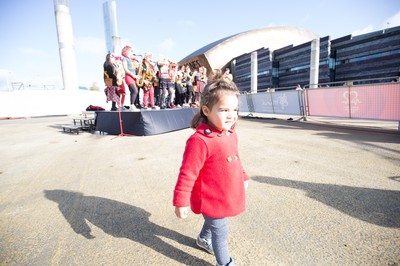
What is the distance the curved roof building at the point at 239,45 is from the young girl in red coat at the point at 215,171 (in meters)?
39.7

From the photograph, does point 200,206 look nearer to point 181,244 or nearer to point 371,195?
point 181,244

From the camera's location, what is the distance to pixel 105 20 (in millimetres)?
69125

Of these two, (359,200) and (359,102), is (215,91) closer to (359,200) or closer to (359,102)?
(359,200)

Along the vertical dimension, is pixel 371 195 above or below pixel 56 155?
below

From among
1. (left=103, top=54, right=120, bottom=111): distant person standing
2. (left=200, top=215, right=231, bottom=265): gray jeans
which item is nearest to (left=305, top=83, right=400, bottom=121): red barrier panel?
(left=200, top=215, right=231, bottom=265): gray jeans

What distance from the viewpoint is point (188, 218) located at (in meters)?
2.05

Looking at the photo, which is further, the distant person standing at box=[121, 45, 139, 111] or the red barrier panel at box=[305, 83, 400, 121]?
the distant person standing at box=[121, 45, 139, 111]

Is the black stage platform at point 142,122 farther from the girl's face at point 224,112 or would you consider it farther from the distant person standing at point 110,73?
the girl's face at point 224,112

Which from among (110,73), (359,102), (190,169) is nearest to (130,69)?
(110,73)

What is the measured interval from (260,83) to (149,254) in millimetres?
40224

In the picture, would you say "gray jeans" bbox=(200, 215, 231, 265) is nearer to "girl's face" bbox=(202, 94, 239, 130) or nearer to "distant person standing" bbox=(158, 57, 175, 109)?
"girl's face" bbox=(202, 94, 239, 130)

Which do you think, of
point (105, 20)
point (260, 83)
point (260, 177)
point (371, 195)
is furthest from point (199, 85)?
point (105, 20)

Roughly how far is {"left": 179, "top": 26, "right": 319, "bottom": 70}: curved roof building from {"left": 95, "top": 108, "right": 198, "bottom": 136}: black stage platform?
3376 cm

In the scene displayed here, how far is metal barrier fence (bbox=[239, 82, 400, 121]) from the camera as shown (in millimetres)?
6445
